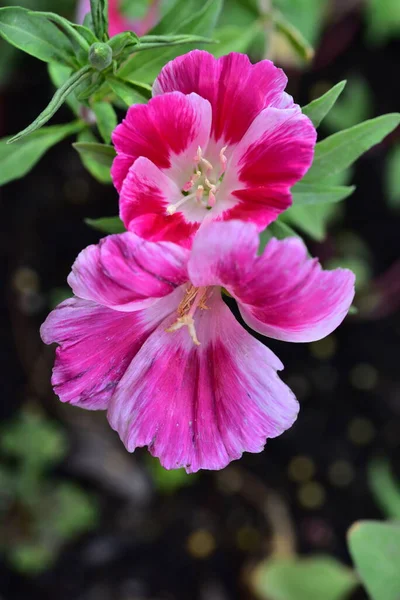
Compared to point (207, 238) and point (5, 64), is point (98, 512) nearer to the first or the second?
point (5, 64)

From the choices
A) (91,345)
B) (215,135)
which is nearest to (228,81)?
(215,135)

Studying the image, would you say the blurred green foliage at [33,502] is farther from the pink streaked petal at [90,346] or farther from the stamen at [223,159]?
the stamen at [223,159]

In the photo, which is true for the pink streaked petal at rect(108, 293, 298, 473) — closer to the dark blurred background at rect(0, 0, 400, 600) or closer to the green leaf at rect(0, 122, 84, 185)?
the green leaf at rect(0, 122, 84, 185)

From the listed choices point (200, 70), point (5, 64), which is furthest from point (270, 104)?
point (5, 64)

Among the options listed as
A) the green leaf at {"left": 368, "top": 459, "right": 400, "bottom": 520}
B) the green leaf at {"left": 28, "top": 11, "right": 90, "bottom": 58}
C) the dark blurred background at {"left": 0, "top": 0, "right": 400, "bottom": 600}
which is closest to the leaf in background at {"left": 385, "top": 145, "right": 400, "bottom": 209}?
the dark blurred background at {"left": 0, "top": 0, "right": 400, "bottom": 600}

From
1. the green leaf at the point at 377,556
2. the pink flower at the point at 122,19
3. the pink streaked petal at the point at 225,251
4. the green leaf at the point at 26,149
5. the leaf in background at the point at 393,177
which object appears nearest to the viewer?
the pink streaked petal at the point at 225,251

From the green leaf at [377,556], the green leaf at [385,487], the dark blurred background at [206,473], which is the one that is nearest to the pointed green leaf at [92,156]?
the green leaf at [377,556]
